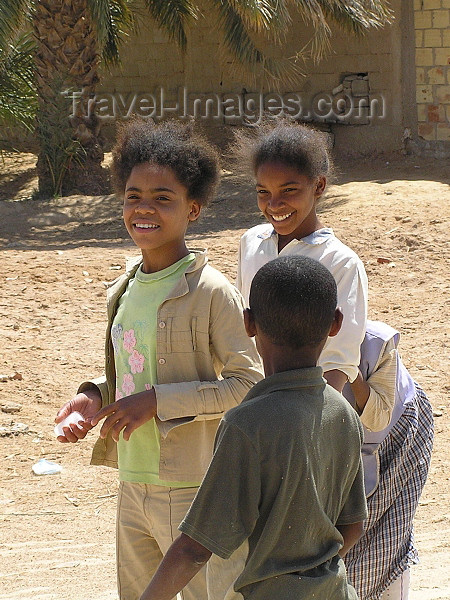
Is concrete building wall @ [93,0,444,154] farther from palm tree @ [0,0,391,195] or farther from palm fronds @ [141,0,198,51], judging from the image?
palm fronds @ [141,0,198,51]

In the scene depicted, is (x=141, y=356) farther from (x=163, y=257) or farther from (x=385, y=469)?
(x=385, y=469)

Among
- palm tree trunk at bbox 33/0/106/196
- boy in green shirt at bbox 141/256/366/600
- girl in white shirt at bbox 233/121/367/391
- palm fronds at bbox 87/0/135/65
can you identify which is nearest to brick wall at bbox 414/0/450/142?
palm fronds at bbox 87/0/135/65

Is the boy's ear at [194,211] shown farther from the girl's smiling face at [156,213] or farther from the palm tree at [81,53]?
the palm tree at [81,53]

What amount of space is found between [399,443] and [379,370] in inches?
9.3

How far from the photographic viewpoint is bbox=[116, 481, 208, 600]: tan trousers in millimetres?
2443

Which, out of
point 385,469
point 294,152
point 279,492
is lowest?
point 385,469

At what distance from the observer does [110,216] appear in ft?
36.7

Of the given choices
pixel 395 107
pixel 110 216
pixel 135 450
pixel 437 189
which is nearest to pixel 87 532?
pixel 135 450

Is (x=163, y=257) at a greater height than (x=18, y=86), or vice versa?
(x=18, y=86)

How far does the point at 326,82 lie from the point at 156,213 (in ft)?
42.2

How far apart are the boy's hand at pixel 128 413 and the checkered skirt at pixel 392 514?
71cm

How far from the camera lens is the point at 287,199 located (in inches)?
104

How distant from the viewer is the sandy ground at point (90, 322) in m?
4.20

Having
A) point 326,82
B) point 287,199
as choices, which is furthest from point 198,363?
point 326,82
